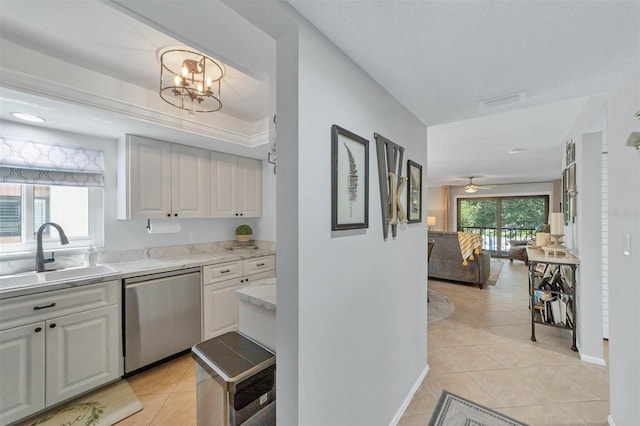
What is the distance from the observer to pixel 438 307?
3.85 metres

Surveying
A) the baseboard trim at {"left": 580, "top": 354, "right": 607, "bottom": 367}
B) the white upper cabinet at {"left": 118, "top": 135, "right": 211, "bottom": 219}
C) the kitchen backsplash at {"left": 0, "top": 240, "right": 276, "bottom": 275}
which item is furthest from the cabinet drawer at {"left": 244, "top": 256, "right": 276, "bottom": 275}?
the baseboard trim at {"left": 580, "top": 354, "right": 607, "bottom": 367}

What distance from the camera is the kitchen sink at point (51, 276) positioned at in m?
1.93

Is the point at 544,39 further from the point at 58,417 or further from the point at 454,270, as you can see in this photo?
the point at 454,270

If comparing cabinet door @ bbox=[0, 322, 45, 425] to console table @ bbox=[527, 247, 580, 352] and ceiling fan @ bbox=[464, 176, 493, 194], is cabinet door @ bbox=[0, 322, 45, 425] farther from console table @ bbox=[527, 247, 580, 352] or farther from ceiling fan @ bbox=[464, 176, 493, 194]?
ceiling fan @ bbox=[464, 176, 493, 194]

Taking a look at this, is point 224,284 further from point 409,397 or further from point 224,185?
point 409,397

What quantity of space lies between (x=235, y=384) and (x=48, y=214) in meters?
2.52

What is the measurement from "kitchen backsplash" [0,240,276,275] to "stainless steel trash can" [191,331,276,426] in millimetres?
1825

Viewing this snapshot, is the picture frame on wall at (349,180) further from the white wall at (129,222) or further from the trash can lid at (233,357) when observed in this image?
the white wall at (129,222)

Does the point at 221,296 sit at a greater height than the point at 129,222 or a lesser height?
lesser

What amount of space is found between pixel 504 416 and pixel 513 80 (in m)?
2.16

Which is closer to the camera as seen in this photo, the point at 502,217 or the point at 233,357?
the point at 233,357

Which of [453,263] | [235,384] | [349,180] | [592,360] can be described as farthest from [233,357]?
[453,263]

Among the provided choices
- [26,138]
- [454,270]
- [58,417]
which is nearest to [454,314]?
[454,270]

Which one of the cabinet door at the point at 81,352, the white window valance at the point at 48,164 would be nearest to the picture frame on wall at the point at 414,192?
the cabinet door at the point at 81,352
